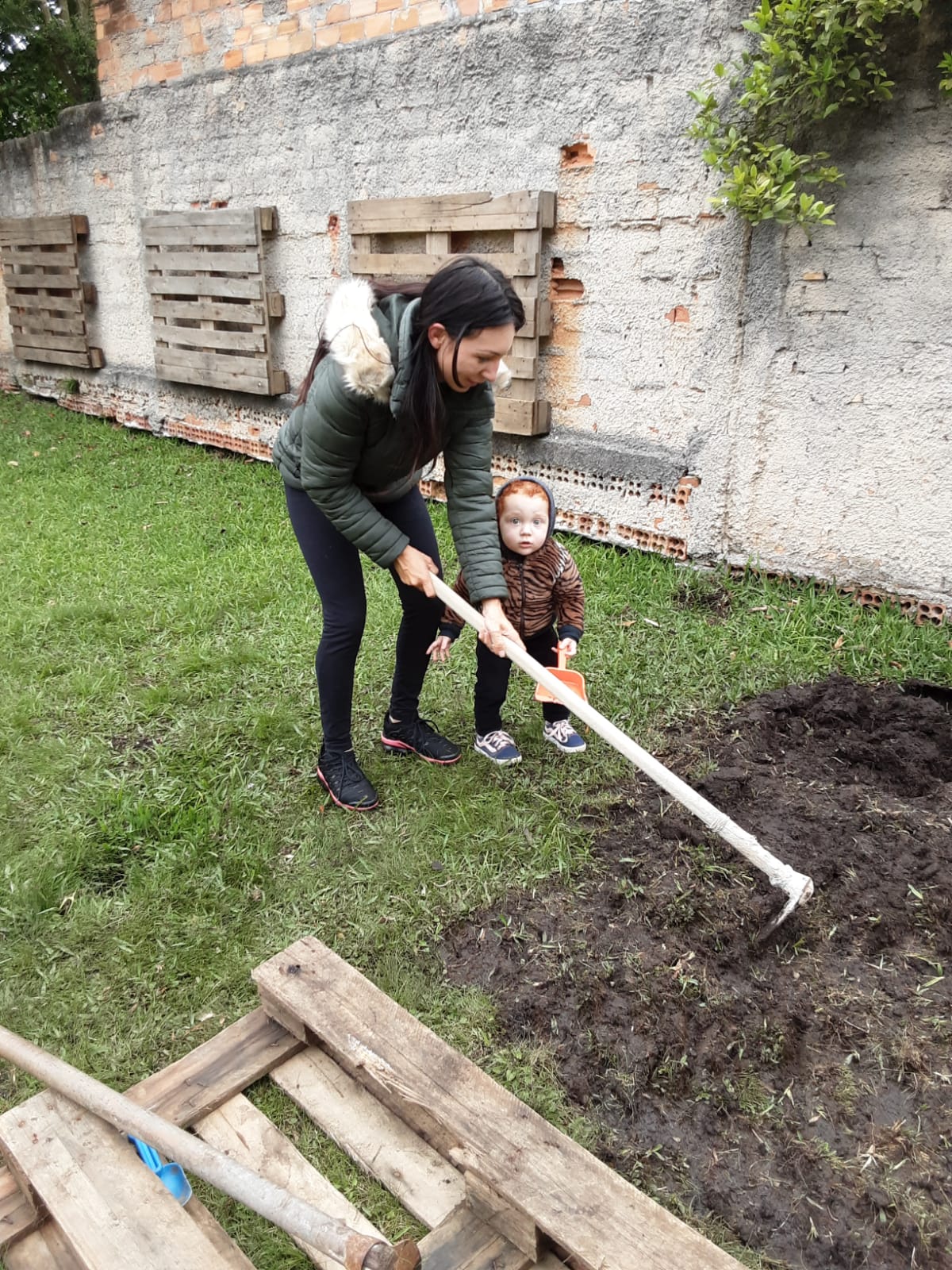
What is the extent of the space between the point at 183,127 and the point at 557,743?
639 centimetres

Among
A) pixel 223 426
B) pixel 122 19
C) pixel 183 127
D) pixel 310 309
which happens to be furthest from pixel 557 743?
pixel 122 19

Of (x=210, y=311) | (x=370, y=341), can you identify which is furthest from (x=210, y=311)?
(x=370, y=341)

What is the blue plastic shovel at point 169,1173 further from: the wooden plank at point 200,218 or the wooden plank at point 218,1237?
the wooden plank at point 200,218

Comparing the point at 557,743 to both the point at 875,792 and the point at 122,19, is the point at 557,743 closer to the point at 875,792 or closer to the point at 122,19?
the point at 875,792

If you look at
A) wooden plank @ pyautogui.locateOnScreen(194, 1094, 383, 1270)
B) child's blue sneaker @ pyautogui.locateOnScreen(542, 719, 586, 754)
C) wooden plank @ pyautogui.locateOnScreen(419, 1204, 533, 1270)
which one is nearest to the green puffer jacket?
child's blue sneaker @ pyautogui.locateOnScreen(542, 719, 586, 754)

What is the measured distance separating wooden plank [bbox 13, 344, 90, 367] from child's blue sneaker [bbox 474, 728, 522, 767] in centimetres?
742

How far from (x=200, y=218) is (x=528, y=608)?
5621 millimetres

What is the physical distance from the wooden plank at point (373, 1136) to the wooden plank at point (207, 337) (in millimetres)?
5901

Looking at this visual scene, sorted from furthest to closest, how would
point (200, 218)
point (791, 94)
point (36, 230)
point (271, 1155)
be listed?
point (36, 230) < point (200, 218) < point (791, 94) < point (271, 1155)

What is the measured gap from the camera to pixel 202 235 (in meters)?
7.10

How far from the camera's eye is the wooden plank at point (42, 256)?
8602 mm

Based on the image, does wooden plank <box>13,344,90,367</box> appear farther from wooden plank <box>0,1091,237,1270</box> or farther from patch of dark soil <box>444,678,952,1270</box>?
wooden plank <box>0,1091,237,1270</box>

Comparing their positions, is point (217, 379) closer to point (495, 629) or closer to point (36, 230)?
point (36, 230)

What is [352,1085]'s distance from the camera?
211 centimetres
